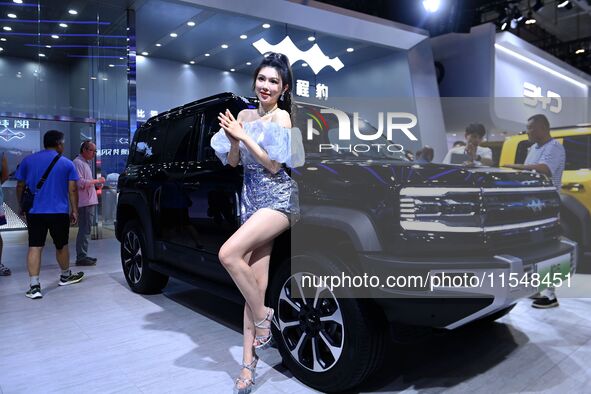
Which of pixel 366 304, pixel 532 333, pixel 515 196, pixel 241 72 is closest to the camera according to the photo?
pixel 366 304

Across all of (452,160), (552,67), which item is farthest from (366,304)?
(552,67)

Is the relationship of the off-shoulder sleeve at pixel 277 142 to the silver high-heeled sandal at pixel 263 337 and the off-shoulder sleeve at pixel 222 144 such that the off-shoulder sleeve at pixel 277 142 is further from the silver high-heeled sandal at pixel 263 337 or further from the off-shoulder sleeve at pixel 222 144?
the silver high-heeled sandal at pixel 263 337

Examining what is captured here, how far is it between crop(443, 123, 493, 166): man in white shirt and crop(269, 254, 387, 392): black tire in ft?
3.93

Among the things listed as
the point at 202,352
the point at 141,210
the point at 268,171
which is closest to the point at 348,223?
the point at 268,171

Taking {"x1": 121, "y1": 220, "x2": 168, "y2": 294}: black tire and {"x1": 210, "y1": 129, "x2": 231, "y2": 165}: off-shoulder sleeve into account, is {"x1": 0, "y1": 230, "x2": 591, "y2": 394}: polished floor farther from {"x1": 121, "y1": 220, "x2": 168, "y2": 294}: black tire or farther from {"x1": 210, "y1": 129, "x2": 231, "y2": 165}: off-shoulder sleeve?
{"x1": 210, "y1": 129, "x2": 231, "y2": 165}: off-shoulder sleeve

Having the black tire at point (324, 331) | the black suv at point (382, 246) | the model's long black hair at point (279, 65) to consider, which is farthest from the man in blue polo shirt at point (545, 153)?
the model's long black hair at point (279, 65)

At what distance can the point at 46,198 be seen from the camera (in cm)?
421

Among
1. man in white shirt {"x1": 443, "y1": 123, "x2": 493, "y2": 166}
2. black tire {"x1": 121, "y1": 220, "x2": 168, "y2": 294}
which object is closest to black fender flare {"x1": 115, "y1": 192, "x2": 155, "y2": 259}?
black tire {"x1": 121, "y1": 220, "x2": 168, "y2": 294}

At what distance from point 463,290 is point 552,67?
14.9 meters

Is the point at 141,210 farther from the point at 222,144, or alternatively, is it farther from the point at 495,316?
the point at 495,316

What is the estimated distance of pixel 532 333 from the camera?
3135mm

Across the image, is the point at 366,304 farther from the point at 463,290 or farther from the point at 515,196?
the point at 515,196

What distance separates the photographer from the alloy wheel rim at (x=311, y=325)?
7.29 feet

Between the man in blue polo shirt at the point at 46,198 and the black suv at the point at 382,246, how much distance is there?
2175 millimetres
